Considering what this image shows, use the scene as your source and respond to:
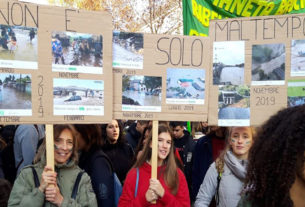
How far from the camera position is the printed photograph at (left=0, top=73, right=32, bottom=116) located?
91.8 inches

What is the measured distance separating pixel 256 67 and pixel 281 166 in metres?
1.28

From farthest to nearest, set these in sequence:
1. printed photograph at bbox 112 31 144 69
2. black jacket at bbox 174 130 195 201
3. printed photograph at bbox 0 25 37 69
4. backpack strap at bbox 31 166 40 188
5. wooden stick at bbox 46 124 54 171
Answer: black jacket at bbox 174 130 195 201 < printed photograph at bbox 112 31 144 69 < backpack strap at bbox 31 166 40 188 < wooden stick at bbox 46 124 54 171 < printed photograph at bbox 0 25 37 69

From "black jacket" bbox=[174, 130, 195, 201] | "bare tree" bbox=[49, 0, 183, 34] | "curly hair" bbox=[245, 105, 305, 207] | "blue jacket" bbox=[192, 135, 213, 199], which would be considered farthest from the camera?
"bare tree" bbox=[49, 0, 183, 34]

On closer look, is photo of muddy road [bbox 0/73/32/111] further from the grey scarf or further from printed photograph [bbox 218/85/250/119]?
the grey scarf

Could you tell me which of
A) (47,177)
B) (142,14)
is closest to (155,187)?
(47,177)

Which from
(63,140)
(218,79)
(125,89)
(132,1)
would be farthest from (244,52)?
(132,1)

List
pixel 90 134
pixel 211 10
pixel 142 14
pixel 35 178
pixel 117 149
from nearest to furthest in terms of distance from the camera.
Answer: pixel 35 178 → pixel 90 134 → pixel 117 149 → pixel 211 10 → pixel 142 14

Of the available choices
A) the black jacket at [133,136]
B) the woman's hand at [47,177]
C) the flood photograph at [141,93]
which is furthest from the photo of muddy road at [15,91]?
the black jacket at [133,136]

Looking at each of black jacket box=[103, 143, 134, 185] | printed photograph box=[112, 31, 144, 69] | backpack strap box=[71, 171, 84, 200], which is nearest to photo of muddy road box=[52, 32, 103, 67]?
printed photograph box=[112, 31, 144, 69]

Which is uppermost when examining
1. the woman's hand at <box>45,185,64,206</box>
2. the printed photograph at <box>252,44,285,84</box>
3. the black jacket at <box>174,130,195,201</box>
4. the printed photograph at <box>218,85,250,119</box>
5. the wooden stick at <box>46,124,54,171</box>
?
the printed photograph at <box>252,44,285,84</box>

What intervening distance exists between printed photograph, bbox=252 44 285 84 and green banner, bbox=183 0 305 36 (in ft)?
7.44

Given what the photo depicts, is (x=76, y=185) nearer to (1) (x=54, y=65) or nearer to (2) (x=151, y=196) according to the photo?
(2) (x=151, y=196)

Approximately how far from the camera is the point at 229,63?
9.00 feet

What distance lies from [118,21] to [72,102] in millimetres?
17334
